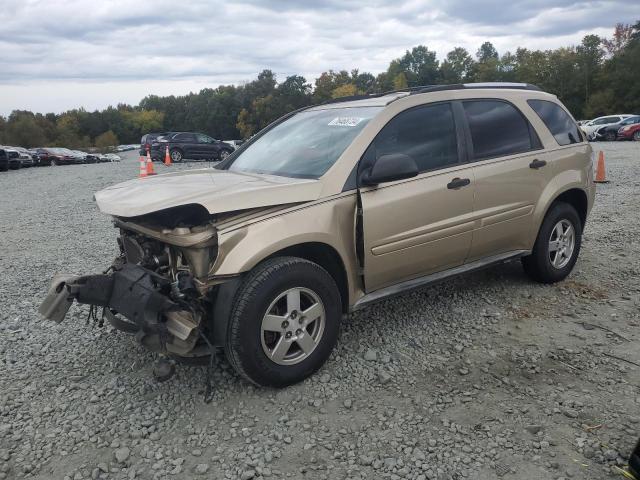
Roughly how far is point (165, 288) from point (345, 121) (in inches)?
71.9

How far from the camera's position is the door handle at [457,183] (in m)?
3.96

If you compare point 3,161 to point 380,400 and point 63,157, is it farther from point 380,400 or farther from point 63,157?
point 380,400

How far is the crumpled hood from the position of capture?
9.91 ft

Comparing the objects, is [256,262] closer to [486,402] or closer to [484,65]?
[486,402]

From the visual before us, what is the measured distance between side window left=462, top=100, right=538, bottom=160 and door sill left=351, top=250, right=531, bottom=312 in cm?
86

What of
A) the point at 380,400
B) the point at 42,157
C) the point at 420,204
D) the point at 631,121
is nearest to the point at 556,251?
the point at 420,204

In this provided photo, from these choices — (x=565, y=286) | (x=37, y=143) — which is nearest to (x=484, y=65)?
(x=37, y=143)

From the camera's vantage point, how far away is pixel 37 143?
4947 centimetres

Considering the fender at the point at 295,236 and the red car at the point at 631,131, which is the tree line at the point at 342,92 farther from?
the fender at the point at 295,236

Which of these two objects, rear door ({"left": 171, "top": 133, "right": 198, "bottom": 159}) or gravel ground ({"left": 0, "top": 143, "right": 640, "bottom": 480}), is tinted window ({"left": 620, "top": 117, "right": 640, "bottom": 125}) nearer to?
rear door ({"left": 171, "top": 133, "right": 198, "bottom": 159})

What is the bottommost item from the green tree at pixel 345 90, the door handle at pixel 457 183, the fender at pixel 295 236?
the fender at pixel 295 236

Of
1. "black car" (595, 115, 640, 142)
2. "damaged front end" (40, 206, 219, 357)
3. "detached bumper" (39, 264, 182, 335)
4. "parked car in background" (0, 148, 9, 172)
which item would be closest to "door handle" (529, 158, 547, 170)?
"damaged front end" (40, 206, 219, 357)

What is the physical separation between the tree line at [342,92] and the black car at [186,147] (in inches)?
562

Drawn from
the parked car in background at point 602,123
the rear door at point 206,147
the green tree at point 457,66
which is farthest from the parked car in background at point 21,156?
the green tree at point 457,66
